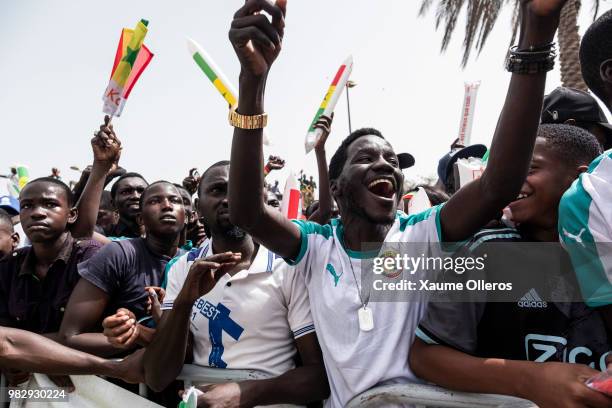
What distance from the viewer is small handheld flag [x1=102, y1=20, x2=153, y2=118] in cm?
355

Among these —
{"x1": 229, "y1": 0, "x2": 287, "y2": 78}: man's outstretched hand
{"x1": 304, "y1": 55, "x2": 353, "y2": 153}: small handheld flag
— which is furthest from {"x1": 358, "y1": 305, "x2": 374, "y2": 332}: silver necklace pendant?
{"x1": 304, "y1": 55, "x2": 353, "y2": 153}: small handheld flag

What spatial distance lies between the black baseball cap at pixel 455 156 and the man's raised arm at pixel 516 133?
139 centimetres

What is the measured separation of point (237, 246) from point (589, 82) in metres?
1.73

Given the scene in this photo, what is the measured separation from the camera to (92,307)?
2.87 m

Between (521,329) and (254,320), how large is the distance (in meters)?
1.13

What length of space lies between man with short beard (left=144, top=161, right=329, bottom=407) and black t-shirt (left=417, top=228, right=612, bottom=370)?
66 cm

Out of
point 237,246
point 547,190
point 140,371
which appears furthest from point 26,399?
point 547,190

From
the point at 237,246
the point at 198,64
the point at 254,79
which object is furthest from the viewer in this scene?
the point at 198,64

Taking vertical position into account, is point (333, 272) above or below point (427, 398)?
above

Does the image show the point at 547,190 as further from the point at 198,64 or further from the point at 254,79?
the point at 198,64

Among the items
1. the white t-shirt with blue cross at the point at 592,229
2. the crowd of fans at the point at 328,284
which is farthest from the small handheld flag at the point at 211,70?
the white t-shirt with blue cross at the point at 592,229

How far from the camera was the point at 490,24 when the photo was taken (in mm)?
10711

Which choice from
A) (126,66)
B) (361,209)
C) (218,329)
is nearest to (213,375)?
(218,329)

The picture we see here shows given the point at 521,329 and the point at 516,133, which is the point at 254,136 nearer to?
the point at 516,133
